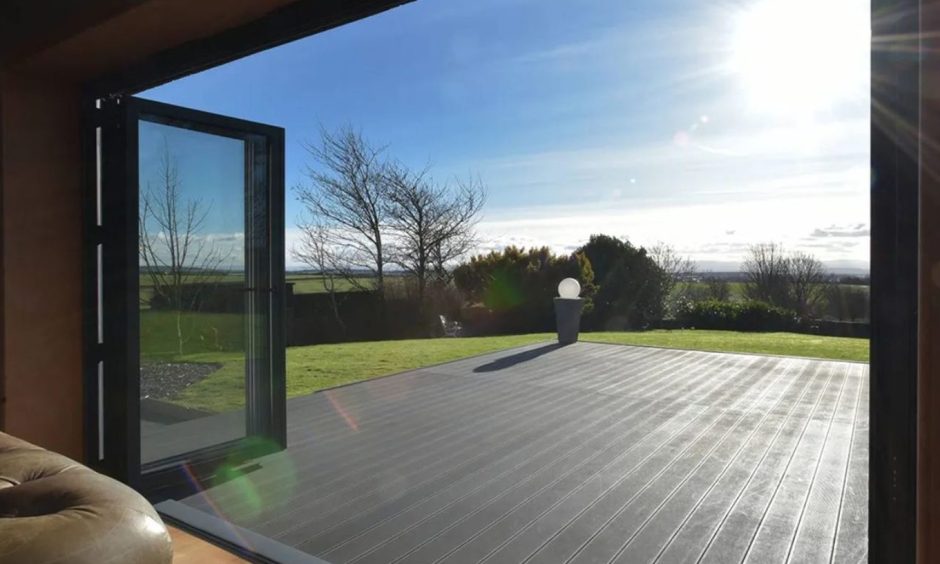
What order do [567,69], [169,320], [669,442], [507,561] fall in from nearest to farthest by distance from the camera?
[507,561]
[169,320]
[669,442]
[567,69]

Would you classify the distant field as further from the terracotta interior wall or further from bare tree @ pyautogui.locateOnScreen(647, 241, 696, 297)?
the terracotta interior wall

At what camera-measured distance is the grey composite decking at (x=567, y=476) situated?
223cm

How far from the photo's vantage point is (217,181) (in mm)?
3186

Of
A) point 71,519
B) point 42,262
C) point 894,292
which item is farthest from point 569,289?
point 71,519

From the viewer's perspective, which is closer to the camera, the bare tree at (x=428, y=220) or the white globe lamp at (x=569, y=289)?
the white globe lamp at (x=569, y=289)

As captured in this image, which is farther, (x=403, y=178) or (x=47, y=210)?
(x=403, y=178)

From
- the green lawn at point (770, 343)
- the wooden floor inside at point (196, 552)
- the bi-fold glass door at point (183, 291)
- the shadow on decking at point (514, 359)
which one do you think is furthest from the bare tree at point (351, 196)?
the wooden floor inside at point (196, 552)

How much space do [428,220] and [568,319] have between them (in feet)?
15.6

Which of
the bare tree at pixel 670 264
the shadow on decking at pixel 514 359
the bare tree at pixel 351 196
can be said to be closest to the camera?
the shadow on decking at pixel 514 359

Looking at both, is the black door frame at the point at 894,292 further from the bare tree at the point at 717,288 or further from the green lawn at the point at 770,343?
the bare tree at the point at 717,288

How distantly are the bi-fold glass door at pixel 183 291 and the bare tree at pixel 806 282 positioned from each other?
31.7 ft

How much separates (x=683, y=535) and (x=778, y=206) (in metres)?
7.53

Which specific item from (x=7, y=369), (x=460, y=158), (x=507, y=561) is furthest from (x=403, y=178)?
(x=507, y=561)

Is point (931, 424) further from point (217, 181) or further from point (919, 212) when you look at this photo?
point (217, 181)
